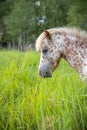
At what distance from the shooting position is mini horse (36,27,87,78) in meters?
4.30

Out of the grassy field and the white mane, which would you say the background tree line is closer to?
the white mane

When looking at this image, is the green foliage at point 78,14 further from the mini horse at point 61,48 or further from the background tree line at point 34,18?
the mini horse at point 61,48

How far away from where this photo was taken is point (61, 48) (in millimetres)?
4379

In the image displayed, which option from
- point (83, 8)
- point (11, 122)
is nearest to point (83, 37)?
point (11, 122)

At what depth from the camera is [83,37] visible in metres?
4.40

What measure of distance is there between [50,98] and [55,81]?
2.68 feet

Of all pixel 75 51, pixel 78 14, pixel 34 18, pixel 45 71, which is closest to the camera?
pixel 75 51

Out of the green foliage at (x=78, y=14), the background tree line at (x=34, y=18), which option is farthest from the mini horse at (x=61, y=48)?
the background tree line at (x=34, y=18)

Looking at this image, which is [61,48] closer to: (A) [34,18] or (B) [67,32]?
(B) [67,32]

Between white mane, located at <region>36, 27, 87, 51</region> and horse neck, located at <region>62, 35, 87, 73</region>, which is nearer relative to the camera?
horse neck, located at <region>62, 35, 87, 73</region>

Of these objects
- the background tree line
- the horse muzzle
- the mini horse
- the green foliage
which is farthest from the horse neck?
the background tree line

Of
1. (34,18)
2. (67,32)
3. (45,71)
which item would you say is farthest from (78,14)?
(45,71)

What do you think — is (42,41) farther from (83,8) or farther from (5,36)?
(5,36)

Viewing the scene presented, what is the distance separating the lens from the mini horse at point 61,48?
430 centimetres
